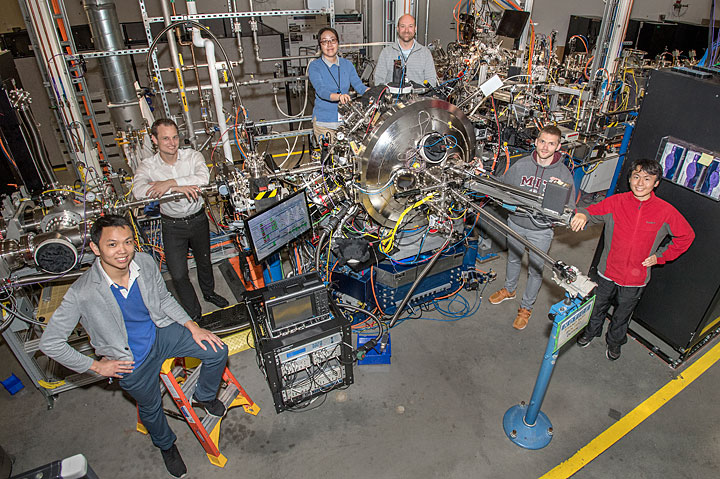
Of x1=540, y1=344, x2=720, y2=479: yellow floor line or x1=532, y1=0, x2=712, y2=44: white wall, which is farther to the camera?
x1=532, y1=0, x2=712, y2=44: white wall

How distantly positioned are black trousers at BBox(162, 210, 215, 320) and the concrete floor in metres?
0.77

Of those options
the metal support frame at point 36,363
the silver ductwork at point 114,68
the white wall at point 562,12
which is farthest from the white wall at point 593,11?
the metal support frame at point 36,363

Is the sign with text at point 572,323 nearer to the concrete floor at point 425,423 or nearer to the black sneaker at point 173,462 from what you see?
the concrete floor at point 425,423

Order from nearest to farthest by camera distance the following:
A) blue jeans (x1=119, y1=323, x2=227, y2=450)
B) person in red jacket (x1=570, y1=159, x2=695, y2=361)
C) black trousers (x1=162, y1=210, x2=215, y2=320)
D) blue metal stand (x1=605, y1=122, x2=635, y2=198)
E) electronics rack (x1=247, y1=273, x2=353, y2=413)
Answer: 1. blue jeans (x1=119, y1=323, x2=227, y2=450)
2. electronics rack (x1=247, y1=273, x2=353, y2=413)
3. person in red jacket (x1=570, y1=159, x2=695, y2=361)
4. black trousers (x1=162, y1=210, x2=215, y2=320)
5. blue metal stand (x1=605, y1=122, x2=635, y2=198)

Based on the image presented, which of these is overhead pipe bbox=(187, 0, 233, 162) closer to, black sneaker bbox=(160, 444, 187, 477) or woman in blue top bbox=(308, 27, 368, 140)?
woman in blue top bbox=(308, 27, 368, 140)

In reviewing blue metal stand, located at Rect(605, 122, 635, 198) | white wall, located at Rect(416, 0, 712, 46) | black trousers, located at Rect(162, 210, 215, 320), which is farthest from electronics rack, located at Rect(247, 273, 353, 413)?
white wall, located at Rect(416, 0, 712, 46)

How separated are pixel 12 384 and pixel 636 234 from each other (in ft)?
16.7

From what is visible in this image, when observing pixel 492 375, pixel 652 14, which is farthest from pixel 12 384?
pixel 652 14

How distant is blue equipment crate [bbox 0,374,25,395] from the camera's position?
357 cm

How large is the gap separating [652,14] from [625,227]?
8763mm

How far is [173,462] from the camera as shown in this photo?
2.96 metres

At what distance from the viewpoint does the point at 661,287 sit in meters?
3.79

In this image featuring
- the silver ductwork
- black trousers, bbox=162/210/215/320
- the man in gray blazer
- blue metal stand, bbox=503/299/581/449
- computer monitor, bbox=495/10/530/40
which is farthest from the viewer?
computer monitor, bbox=495/10/530/40

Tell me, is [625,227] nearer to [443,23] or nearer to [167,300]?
[167,300]
